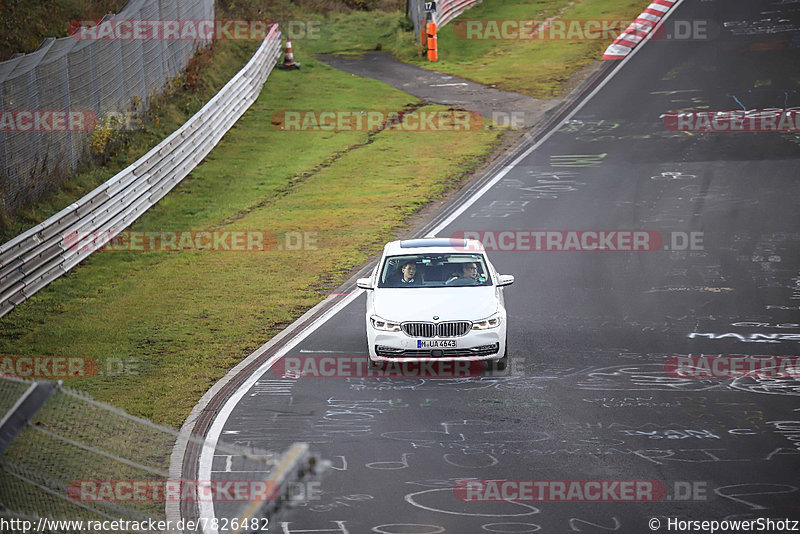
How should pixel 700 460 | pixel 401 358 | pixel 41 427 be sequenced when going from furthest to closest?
pixel 401 358 < pixel 700 460 < pixel 41 427

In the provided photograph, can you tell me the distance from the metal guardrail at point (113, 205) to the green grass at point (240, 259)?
28 cm

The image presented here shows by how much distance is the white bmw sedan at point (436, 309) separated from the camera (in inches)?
526

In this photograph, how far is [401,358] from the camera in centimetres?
1348

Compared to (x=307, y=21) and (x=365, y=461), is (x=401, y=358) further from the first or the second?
(x=307, y=21)

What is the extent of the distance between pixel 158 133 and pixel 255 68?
7.37 metres

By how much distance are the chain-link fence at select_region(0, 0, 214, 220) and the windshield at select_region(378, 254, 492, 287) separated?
30.2ft

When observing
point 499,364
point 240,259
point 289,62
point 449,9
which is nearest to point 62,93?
point 240,259

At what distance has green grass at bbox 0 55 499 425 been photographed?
14.8 meters

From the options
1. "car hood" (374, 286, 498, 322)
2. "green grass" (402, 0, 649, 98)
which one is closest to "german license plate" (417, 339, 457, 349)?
"car hood" (374, 286, 498, 322)

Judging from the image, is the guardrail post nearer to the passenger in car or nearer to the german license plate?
the german license plate

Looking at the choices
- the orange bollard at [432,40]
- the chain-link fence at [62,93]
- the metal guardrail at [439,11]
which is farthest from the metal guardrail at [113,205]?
the metal guardrail at [439,11]

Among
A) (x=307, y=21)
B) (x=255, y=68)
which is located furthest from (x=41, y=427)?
(x=307, y=21)

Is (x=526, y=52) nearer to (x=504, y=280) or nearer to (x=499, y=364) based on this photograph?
(x=504, y=280)

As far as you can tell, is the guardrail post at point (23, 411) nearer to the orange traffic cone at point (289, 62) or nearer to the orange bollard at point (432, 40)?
the orange traffic cone at point (289, 62)
